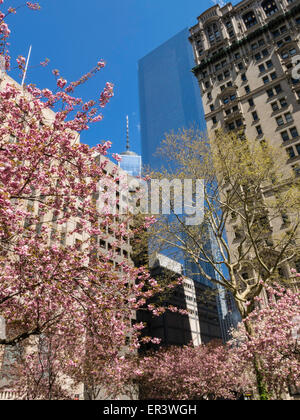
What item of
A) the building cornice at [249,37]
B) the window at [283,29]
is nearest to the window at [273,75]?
the window at [283,29]

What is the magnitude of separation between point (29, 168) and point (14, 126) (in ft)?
5.56

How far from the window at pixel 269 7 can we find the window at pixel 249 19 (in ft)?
7.29

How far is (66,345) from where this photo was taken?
54.5 ft

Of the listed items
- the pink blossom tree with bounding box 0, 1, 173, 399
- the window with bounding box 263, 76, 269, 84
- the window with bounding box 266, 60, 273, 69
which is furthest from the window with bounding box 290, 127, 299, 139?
the pink blossom tree with bounding box 0, 1, 173, 399

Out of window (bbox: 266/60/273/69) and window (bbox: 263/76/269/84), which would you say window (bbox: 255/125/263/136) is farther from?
window (bbox: 266/60/273/69)

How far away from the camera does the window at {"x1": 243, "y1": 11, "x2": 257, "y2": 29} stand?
176ft

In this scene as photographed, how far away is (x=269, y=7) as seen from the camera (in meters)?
52.6

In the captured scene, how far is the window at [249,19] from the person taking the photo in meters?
53.8

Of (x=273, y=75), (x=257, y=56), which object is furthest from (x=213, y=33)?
(x=273, y=75)

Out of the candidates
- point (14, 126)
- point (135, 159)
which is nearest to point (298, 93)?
point (14, 126)

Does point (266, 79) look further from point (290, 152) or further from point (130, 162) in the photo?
point (130, 162)

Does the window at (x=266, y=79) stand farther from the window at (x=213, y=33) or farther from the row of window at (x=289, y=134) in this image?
the window at (x=213, y=33)

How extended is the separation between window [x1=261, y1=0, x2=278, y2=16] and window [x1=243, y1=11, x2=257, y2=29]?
2223 mm

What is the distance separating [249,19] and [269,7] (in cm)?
382
